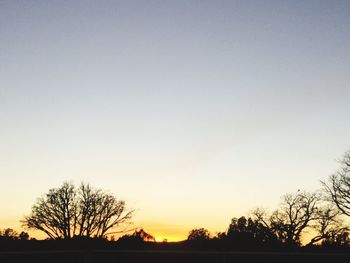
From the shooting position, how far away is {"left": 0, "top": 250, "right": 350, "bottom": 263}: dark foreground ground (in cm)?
720

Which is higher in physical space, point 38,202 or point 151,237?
point 38,202

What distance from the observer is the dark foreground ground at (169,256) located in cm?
720

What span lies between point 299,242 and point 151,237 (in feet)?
93.8

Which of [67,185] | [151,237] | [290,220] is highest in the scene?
[67,185]

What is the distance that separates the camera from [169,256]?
8484mm

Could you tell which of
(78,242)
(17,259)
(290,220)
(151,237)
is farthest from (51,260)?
(151,237)

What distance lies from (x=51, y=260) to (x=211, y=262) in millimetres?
4420

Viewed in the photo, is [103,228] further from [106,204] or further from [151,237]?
[151,237]

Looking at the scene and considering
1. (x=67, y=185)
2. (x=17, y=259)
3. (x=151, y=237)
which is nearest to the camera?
(x=17, y=259)

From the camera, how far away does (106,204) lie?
49.7 meters

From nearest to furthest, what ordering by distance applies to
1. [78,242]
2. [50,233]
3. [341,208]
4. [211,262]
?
[211,262]
[341,208]
[78,242]
[50,233]

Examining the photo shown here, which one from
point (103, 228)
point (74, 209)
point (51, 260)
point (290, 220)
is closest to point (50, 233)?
point (74, 209)

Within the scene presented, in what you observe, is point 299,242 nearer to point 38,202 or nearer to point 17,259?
point 38,202

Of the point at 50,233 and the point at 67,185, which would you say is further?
the point at 67,185
